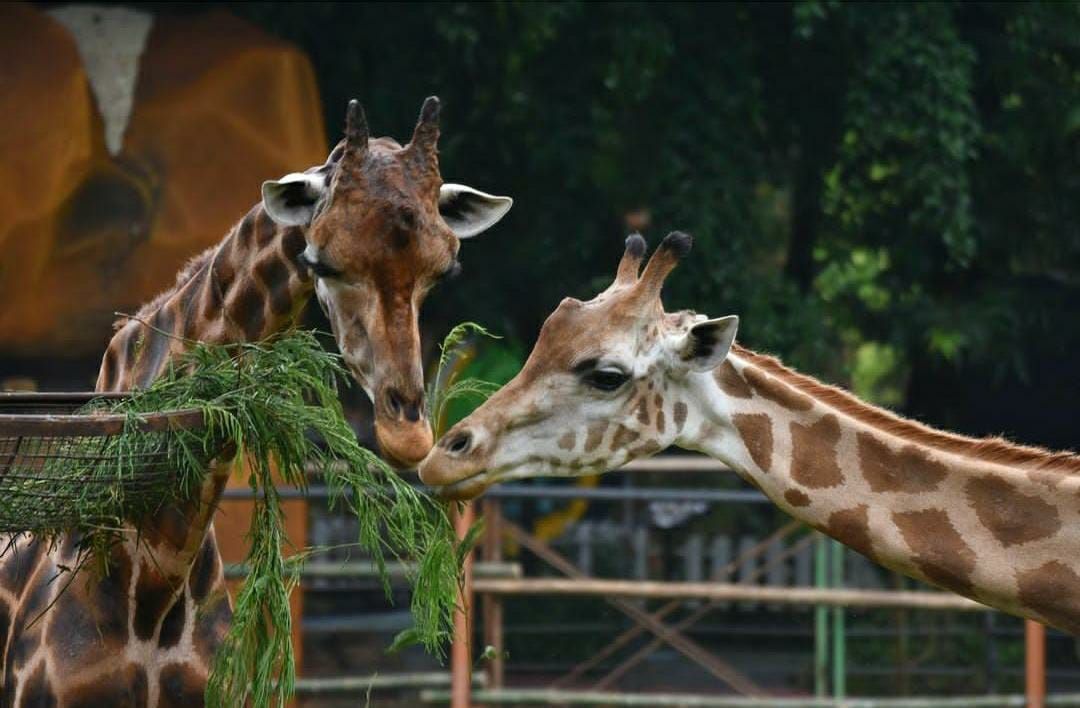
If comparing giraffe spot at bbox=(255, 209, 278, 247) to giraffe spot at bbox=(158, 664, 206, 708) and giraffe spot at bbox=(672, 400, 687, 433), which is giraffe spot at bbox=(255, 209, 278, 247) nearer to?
giraffe spot at bbox=(158, 664, 206, 708)

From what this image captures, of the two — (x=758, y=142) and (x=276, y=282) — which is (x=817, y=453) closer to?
(x=276, y=282)

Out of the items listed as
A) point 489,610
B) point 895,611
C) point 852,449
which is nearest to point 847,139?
point 895,611

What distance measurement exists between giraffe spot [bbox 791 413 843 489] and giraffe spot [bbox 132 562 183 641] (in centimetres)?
167

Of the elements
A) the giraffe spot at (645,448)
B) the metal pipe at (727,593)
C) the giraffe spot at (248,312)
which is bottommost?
the metal pipe at (727,593)

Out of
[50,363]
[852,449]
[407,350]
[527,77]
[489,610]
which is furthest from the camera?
[527,77]

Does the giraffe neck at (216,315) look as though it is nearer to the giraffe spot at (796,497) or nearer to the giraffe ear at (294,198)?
the giraffe ear at (294,198)

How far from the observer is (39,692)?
14.5 feet

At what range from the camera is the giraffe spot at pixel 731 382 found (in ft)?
16.3

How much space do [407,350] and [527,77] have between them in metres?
7.32

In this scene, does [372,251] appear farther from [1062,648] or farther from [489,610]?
[1062,648]

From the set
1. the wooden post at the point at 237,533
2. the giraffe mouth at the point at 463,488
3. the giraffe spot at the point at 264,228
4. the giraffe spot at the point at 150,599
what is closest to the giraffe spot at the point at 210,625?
the giraffe spot at the point at 150,599

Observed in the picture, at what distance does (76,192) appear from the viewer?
10.3m

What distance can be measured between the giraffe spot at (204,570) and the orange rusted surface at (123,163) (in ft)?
19.1

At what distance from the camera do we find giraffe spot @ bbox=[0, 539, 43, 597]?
461 cm
